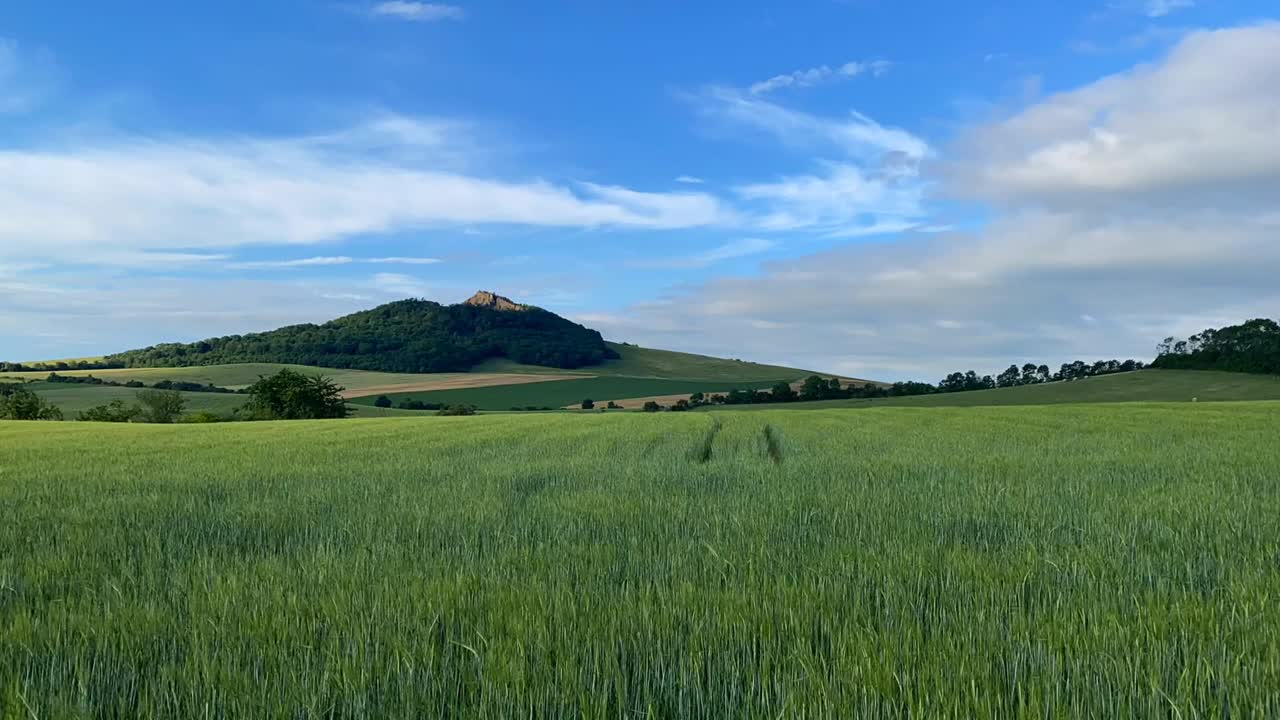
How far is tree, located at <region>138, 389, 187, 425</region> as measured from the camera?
66.2 metres

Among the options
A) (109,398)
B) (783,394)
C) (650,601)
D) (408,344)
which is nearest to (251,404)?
(109,398)

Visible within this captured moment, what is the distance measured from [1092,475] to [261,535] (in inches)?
400

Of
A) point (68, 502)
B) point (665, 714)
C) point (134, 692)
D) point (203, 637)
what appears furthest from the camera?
point (68, 502)

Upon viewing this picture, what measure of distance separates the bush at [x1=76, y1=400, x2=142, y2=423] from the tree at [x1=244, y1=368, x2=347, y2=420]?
8.41m

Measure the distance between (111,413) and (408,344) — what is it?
51382mm

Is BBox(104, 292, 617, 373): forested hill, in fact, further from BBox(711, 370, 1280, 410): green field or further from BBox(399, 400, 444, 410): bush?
BBox(711, 370, 1280, 410): green field

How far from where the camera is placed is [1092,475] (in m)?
11.0

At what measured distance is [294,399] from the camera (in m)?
68.4

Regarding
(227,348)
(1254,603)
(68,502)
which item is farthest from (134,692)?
(227,348)

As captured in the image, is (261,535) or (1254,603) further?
(261,535)

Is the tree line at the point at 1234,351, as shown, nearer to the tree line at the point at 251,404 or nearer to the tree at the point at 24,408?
the tree line at the point at 251,404

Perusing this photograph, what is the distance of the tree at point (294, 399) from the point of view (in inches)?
2692

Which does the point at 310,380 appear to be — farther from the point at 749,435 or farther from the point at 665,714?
the point at 665,714

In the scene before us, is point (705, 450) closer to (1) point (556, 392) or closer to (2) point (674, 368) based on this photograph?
(1) point (556, 392)
